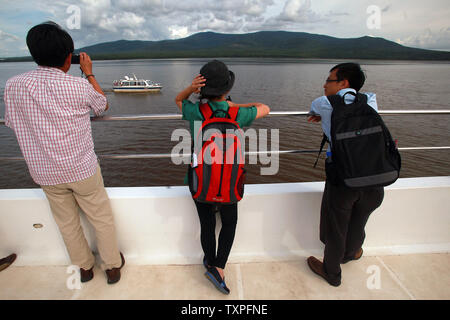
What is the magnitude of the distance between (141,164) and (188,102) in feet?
34.3

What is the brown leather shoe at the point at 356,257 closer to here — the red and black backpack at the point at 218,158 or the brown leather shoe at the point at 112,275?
the red and black backpack at the point at 218,158

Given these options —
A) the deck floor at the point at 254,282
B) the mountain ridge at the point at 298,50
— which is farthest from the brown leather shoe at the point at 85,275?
the mountain ridge at the point at 298,50

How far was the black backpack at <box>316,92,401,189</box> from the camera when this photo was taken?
1404 mm

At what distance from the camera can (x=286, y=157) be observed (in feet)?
37.7

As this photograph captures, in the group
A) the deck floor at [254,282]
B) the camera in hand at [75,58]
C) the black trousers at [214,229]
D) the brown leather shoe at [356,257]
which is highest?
the camera in hand at [75,58]

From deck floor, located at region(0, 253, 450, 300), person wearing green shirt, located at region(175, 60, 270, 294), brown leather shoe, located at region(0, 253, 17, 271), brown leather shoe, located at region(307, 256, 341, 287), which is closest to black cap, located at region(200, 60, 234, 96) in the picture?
person wearing green shirt, located at region(175, 60, 270, 294)

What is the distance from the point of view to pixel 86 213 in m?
1.67

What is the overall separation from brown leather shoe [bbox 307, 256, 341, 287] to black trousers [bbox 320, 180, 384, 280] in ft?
0.12

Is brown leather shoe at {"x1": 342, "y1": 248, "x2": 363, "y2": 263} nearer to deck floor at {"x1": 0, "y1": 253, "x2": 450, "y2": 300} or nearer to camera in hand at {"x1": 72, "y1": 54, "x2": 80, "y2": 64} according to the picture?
deck floor at {"x1": 0, "y1": 253, "x2": 450, "y2": 300}

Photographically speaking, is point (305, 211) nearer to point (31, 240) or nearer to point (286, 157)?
point (31, 240)

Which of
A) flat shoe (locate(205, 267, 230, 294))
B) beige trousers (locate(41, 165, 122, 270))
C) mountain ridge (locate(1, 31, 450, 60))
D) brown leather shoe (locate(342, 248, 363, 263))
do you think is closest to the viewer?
beige trousers (locate(41, 165, 122, 270))

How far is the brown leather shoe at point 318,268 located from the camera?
1811 mm

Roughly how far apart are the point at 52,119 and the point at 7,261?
56.3 inches
